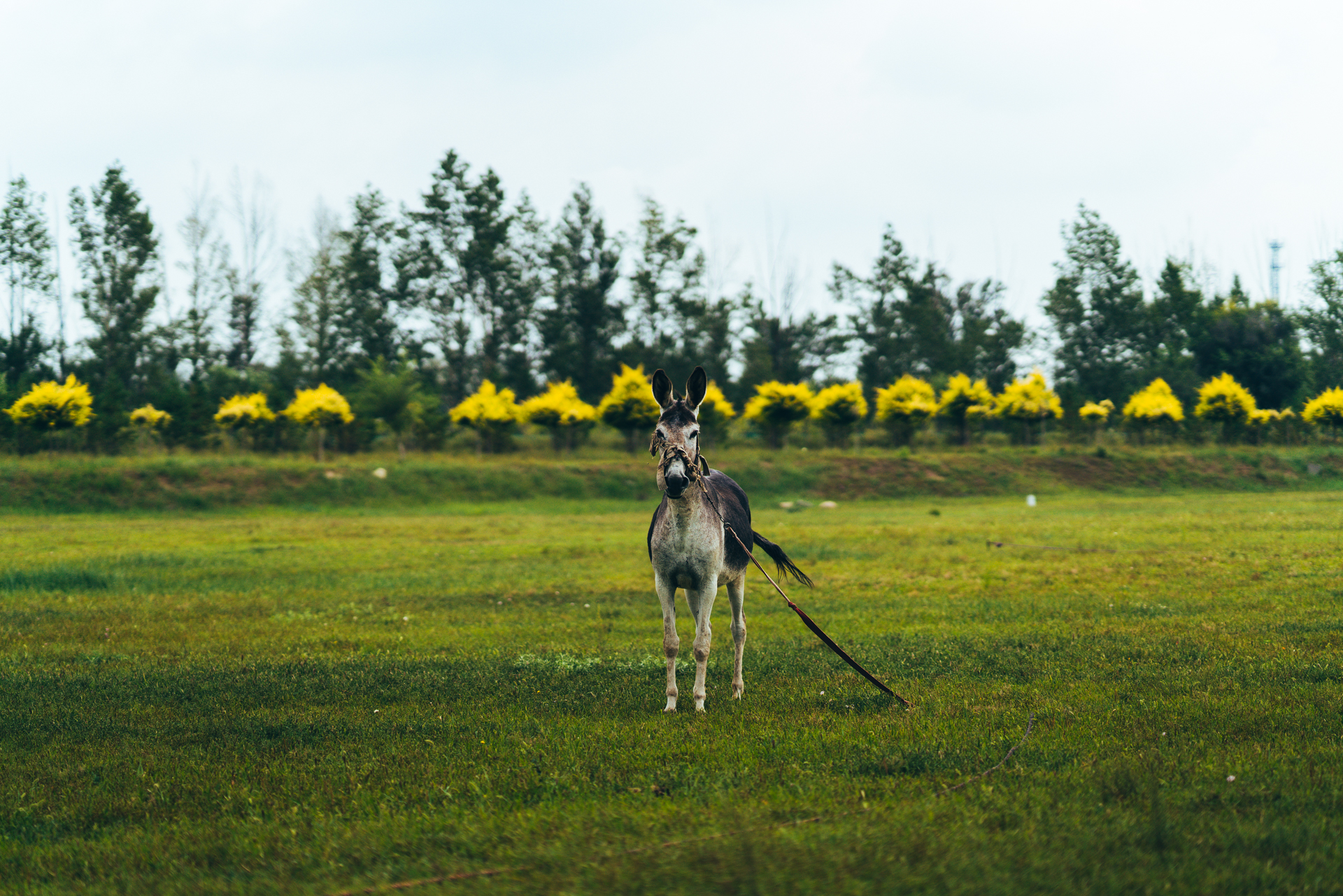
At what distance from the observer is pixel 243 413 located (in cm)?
4256

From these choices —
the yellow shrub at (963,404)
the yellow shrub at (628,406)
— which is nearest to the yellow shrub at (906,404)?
the yellow shrub at (963,404)

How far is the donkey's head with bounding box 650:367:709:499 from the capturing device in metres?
6.41

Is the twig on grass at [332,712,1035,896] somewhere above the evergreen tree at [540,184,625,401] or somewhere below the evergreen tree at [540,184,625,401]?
below

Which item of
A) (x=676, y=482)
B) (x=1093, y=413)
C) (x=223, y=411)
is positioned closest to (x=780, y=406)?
(x=1093, y=413)

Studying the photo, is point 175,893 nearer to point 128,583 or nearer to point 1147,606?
point 1147,606

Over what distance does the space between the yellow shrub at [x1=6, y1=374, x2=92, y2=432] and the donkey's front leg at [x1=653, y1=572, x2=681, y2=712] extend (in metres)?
39.7

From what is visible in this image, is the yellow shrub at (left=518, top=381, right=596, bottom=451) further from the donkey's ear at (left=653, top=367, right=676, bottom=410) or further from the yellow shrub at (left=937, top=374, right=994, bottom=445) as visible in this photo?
the donkey's ear at (left=653, top=367, right=676, bottom=410)

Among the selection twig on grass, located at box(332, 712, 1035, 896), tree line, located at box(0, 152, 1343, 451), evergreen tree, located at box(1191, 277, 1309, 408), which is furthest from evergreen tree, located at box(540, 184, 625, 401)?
twig on grass, located at box(332, 712, 1035, 896)

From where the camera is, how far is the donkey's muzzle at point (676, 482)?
636 cm

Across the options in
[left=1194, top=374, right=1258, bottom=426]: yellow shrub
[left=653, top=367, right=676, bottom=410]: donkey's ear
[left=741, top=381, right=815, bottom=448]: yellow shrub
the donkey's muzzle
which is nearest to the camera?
the donkey's muzzle

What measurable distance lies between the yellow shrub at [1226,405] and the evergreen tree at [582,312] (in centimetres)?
3531

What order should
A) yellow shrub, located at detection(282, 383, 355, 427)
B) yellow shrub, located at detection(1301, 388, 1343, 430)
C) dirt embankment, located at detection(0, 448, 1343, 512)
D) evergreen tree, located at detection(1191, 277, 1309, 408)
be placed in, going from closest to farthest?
1. dirt embankment, located at detection(0, 448, 1343, 512)
2. yellow shrub, located at detection(282, 383, 355, 427)
3. yellow shrub, located at detection(1301, 388, 1343, 430)
4. evergreen tree, located at detection(1191, 277, 1309, 408)

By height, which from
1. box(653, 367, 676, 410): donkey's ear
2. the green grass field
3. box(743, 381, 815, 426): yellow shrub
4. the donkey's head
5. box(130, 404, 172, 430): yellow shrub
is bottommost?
the green grass field

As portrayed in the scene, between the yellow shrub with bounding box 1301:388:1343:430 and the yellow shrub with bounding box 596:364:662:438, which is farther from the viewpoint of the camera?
Answer: the yellow shrub with bounding box 1301:388:1343:430
